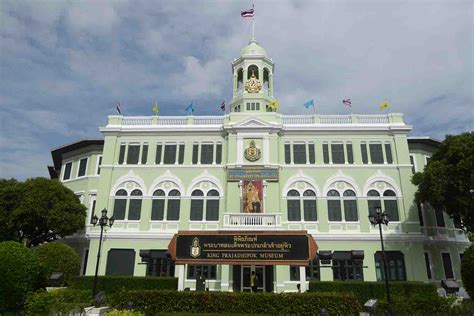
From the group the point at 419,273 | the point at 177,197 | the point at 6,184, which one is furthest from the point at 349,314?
the point at 6,184

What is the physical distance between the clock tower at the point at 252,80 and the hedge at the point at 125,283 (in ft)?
54.9

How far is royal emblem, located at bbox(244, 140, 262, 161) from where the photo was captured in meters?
29.1

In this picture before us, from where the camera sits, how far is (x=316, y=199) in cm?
2866

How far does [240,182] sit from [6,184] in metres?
19.0

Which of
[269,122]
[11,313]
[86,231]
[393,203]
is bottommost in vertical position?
[11,313]

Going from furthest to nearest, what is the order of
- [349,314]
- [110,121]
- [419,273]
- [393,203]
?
[110,121], [393,203], [419,273], [349,314]

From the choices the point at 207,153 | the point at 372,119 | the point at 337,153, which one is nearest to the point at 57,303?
the point at 207,153

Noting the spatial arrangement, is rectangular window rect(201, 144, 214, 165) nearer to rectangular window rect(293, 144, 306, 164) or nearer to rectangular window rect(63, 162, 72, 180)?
rectangular window rect(293, 144, 306, 164)

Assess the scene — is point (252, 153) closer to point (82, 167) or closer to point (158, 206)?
point (158, 206)

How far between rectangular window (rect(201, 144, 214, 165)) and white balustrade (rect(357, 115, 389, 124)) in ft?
42.5

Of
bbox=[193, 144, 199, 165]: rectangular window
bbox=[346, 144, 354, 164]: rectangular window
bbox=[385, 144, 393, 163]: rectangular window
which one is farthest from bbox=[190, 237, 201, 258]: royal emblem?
bbox=[385, 144, 393, 163]: rectangular window

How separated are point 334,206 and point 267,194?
5452mm

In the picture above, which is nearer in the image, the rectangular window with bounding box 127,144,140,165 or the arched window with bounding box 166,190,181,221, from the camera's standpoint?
the arched window with bounding box 166,190,181,221

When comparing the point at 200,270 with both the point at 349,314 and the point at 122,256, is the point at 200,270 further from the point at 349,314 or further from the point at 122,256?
the point at 349,314
